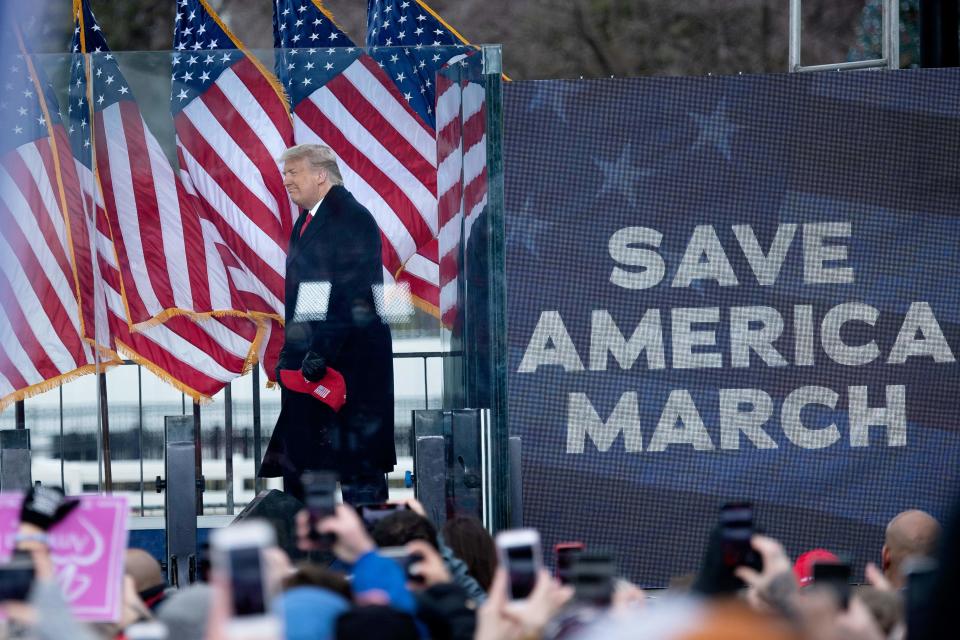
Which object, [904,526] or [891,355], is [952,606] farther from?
[891,355]

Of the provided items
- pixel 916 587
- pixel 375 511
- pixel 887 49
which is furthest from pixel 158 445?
pixel 887 49


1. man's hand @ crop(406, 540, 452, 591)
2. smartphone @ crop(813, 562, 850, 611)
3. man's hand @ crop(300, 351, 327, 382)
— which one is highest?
man's hand @ crop(300, 351, 327, 382)

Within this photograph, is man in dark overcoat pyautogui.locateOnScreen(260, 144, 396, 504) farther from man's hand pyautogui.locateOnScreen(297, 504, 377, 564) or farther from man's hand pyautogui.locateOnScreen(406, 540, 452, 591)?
man's hand pyautogui.locateOnScreen(297, 504, 377, 564)

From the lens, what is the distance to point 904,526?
16.5ft

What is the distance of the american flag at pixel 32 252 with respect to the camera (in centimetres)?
657

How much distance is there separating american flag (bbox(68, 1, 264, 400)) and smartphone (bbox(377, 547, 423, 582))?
2591 millimetres

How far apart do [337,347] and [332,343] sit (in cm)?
3

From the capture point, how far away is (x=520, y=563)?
136 inches

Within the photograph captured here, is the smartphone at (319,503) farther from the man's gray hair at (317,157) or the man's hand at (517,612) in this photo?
the man's gray hair at (317,157)

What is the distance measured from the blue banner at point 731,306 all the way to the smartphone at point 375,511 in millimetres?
2961

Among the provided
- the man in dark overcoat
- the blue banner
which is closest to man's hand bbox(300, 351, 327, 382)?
the man in dark overcoat

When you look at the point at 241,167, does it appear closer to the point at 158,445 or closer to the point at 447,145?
the point at 447,145

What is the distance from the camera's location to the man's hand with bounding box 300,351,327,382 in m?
6.70

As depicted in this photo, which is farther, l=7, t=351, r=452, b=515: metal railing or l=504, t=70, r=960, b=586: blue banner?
l=504, t=70, r=960, b=586: blue banner
